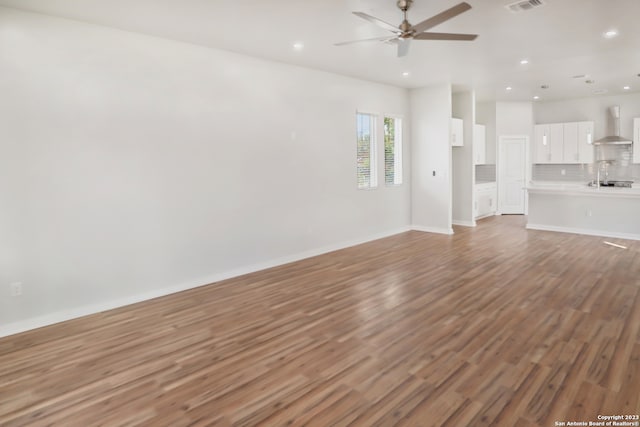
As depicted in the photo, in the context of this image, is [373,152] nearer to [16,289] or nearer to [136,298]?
[136,298]

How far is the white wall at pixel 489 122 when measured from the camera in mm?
10008

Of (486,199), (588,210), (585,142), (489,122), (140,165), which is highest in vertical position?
(489,122)

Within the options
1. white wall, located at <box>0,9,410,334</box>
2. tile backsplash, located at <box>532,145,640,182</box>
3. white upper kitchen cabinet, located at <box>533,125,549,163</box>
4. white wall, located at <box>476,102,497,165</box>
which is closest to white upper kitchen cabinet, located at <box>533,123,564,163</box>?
white upper kitchen cabinet, located at <box>533,125,549,163</box>

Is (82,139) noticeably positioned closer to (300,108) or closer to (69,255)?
(69,255)

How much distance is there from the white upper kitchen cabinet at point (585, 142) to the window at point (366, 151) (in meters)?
5.53

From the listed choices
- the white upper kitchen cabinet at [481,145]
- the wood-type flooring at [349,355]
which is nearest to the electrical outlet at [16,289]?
the wood-type flooring at [349,355]

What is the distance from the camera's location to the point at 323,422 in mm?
2217

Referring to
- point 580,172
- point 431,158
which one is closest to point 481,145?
point 580,172

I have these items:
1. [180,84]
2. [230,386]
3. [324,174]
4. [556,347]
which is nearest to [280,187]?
[324,174]

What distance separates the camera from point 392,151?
25.8 feet

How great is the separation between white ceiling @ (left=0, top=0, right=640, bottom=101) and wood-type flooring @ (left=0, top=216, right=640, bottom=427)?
2.86 m

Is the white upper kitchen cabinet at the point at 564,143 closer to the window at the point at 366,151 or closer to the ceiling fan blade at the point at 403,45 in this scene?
the window at the point at 366,151

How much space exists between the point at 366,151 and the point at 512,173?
5110mm

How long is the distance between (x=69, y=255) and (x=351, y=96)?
4.80 m
